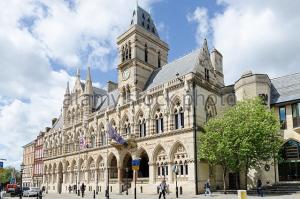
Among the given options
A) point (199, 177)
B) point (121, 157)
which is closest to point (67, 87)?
point (121, 157)

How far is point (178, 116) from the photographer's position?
39438 millimetres

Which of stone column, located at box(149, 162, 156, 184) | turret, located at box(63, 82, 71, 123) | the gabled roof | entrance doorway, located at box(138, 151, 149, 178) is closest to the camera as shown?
stone column, located at box(149, 162, 156, 184)

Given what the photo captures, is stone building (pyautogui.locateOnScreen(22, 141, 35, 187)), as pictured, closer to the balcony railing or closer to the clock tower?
the clock tower

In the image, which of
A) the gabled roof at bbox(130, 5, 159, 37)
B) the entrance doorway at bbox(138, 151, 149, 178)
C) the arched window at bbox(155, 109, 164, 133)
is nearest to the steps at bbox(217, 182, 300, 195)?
the arched window at bbox(155, 109, 164, 133)

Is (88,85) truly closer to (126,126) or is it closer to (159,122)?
(126,126)

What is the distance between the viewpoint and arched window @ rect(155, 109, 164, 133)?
4147cm

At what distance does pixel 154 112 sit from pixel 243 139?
13.8m

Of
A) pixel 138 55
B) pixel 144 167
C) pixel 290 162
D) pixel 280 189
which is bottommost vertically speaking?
pixel 280 189

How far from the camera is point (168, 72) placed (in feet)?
152

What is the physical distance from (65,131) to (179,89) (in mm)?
31060

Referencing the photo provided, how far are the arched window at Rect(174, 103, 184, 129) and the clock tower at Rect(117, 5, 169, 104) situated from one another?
312 inches

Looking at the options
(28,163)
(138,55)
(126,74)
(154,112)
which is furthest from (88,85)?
(28,163)

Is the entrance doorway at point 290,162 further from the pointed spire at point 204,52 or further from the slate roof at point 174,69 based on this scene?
the pointed spire at point 204,52

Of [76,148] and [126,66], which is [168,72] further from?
[76,148]
